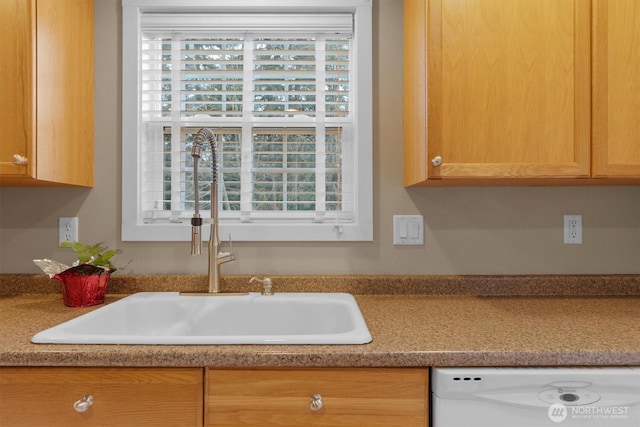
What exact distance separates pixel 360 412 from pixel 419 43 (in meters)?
1.12

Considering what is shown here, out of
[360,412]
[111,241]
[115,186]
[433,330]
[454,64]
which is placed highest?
[454,64]

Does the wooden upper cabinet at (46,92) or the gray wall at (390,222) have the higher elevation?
the wooden upper cabinet at (46,92)

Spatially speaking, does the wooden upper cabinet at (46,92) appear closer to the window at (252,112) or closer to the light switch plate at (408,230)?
the window at (252,112)

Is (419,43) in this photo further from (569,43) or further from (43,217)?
(43,217)

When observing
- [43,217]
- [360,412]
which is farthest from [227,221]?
[360,412]

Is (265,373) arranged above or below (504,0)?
below

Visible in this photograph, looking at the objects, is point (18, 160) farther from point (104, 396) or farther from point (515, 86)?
point (515, 86)

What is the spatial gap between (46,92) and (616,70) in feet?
5.86

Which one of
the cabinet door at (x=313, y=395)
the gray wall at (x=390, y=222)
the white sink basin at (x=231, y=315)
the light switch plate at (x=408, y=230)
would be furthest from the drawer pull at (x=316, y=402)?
the light switch plate at (x=408, y=230)

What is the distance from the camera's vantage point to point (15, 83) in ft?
3.92

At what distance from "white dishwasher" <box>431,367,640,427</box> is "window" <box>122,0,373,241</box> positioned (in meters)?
0.81

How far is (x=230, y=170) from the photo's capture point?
5.27 feet

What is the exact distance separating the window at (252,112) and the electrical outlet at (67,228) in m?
0.25

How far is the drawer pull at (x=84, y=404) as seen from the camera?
88cm
